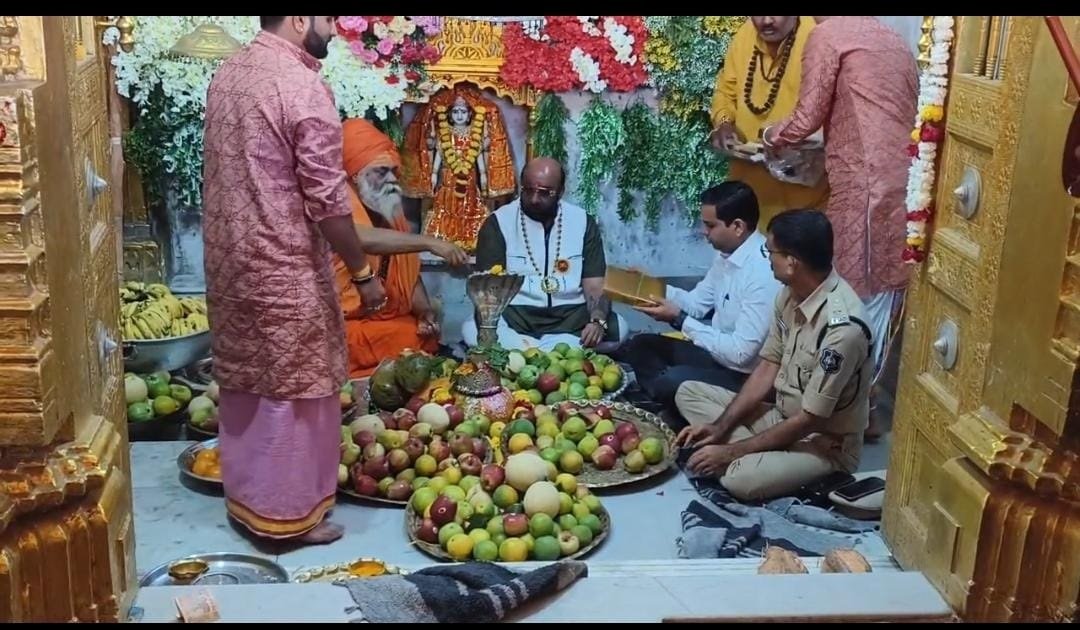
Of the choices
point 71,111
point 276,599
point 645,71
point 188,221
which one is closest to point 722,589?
point 276,599

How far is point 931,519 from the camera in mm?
3119

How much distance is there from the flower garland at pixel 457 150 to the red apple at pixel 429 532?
10.5 ft

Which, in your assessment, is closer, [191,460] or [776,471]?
[776,471]

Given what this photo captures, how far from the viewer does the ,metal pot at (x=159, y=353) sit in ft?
18.0

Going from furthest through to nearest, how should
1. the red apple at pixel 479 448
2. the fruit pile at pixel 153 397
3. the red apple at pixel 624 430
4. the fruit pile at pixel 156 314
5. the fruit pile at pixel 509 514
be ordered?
the fruit pile at pixel 156 314, the fruit pile at pixel 153 397, the red apple at pixel 624 430, the red apple at pixel 479 448, the fruit pile at pixel 509 514

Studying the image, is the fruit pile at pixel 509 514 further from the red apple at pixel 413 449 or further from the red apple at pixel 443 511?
the red apple at pixel 413 449

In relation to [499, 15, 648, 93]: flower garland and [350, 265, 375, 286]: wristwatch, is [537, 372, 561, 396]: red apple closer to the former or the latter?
[350, 265, 375, 286]: wristwatch

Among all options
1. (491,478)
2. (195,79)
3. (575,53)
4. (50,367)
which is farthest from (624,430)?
(195,79)

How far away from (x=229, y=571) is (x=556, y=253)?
9.43 ft

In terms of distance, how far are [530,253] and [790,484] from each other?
2167 millimetres

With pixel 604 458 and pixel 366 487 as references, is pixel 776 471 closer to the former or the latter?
pixel 604 458

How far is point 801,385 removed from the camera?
15.1ft

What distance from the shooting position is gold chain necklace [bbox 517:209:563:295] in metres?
6.16

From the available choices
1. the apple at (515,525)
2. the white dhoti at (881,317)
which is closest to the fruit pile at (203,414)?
the apple at (515,525)
